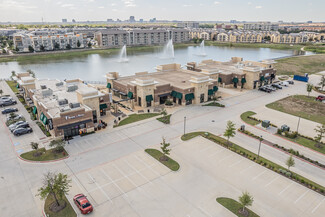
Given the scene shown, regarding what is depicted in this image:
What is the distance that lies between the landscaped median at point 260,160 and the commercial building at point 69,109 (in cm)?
1673

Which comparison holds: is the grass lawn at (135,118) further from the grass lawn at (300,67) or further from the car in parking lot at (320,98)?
the grass lawn at (300,67)

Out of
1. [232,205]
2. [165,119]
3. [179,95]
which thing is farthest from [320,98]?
[232,205]

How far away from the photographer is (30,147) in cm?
3522

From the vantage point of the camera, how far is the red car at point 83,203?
22522mm

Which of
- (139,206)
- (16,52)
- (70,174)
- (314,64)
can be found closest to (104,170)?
(70,174)

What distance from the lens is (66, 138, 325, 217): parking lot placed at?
23.5 metres

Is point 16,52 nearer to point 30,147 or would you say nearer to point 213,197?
point 30,147

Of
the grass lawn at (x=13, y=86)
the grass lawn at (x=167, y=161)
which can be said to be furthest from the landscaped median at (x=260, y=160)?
the grass lawn at (x=13, y=86)

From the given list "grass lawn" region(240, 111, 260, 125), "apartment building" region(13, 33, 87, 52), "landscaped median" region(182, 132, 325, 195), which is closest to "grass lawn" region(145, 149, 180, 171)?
"landscaped median" region(182, 132, 325, 195)

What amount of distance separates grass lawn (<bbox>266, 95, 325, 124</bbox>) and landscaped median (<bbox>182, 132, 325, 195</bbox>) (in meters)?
21.1

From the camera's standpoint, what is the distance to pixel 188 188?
26.4 m

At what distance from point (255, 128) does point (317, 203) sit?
61.5 ft

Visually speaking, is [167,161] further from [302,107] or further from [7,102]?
[7,102]

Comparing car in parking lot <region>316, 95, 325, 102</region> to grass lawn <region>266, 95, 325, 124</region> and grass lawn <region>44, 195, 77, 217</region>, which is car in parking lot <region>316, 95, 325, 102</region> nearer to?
grass lawn <region>266, 95, 325, 124</region>
